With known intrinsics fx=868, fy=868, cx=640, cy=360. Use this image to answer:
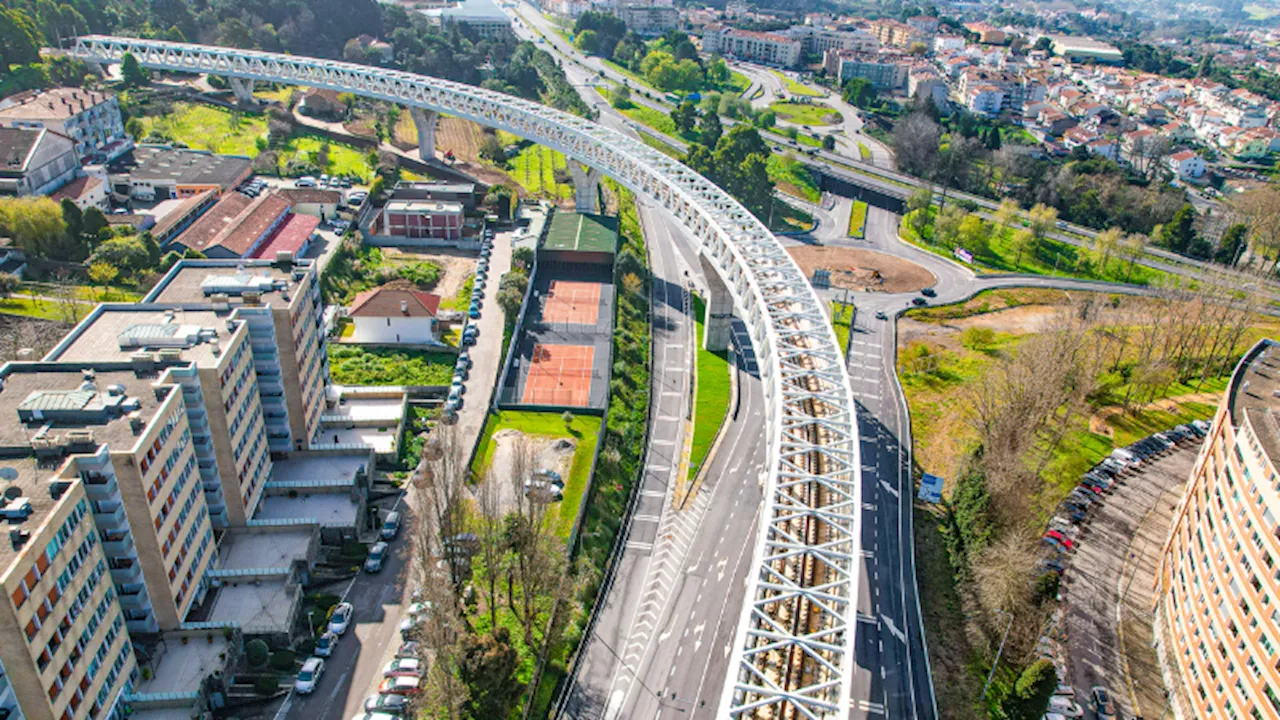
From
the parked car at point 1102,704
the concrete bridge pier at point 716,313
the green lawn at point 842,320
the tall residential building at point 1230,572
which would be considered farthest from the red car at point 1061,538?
the concrete bridge pier at point 716,313

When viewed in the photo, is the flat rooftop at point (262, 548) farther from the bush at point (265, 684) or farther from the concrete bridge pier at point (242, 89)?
the concrete bridge pier at point (242, 89)

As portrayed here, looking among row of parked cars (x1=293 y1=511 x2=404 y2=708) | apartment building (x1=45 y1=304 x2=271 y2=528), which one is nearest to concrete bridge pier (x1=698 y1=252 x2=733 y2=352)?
row of parked cars (x1=293 y1=511 x2=404 y2=708)

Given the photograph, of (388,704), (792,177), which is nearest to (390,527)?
(388,704)

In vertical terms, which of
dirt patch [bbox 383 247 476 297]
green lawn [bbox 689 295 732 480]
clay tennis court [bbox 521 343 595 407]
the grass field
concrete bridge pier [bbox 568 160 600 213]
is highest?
concrete bridge pier [bbox 568 160 600 213]

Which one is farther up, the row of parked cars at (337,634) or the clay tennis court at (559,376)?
the clay tennis court at (559,376)

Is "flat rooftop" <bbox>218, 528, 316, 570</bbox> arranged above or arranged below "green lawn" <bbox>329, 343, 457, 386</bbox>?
above

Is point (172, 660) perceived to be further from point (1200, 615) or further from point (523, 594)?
point (1200, 615)

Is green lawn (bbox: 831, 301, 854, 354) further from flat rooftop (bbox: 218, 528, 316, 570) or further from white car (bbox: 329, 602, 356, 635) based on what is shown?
flat rooftop (bbox: 218, 528, 316, 570)
